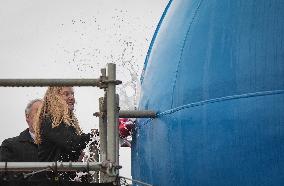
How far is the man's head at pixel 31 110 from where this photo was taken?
14.9ft

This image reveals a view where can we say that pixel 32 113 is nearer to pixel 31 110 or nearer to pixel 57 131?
pixel 31 110

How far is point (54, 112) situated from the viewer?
4.10 meters

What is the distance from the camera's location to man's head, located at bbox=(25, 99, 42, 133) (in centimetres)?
455

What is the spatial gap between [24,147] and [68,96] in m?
0.71

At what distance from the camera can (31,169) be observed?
297cm

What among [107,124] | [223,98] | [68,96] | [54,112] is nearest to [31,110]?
[68,96]

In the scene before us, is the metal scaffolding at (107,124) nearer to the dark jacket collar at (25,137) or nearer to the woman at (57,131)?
the woman at (57,131)

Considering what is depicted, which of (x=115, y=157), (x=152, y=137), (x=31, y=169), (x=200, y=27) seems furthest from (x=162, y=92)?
(x=31, y=169)

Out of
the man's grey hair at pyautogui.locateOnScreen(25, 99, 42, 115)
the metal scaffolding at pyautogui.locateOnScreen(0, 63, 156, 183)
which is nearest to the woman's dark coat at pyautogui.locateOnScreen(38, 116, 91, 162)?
the man's grey hair at pyautogui.locateOnScreen(25, 99, 42, 115)

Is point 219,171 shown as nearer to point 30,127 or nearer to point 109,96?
point 109,96

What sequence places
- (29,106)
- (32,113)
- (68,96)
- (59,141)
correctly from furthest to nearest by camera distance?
(29,106), (32,113), (68,96), (59,141)

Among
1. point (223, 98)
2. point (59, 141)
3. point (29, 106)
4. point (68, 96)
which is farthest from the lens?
point (29, 106)

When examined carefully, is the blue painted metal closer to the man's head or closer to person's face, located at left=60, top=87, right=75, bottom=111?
person's face, located at left=60, top=87, right=75, bottom=111

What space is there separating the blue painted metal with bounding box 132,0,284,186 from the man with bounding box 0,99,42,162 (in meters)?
1.39
